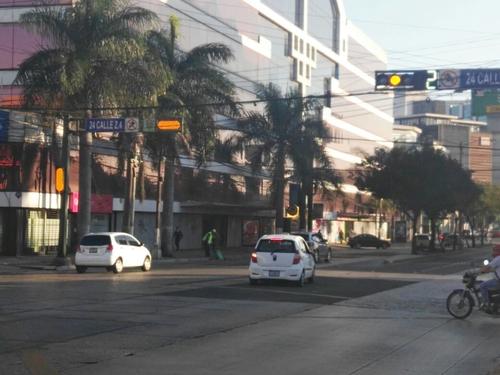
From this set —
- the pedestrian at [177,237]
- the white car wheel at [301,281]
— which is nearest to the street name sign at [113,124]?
the white car wheel at [301,281]

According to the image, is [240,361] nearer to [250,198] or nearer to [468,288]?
[468,288]

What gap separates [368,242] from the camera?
7394 cm

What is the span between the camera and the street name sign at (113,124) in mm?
27859

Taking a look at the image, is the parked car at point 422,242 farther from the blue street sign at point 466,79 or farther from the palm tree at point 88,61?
the blue street sign at point 466,79

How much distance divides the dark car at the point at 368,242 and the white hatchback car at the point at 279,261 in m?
51.7

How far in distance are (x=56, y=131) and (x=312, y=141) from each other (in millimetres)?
18338

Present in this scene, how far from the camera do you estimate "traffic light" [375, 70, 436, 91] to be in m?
21.8

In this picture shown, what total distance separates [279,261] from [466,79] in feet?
25.6

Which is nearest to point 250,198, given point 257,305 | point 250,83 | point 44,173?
point 250,83

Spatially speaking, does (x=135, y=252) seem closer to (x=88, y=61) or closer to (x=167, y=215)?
(x=88, y=61)

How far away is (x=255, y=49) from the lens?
6712 centimetres

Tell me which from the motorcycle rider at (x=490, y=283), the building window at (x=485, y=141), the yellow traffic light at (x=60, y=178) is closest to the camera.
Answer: the motorcycle rider at (x=490, y=283)

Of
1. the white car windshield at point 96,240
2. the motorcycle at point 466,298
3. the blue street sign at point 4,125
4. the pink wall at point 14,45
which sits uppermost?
the pink wall at point 14,45

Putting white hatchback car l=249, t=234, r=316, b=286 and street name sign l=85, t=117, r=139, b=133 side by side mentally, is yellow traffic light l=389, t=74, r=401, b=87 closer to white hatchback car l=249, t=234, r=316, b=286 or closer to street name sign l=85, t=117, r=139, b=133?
white hatchback car l=249, t=234, r=316, b=286
